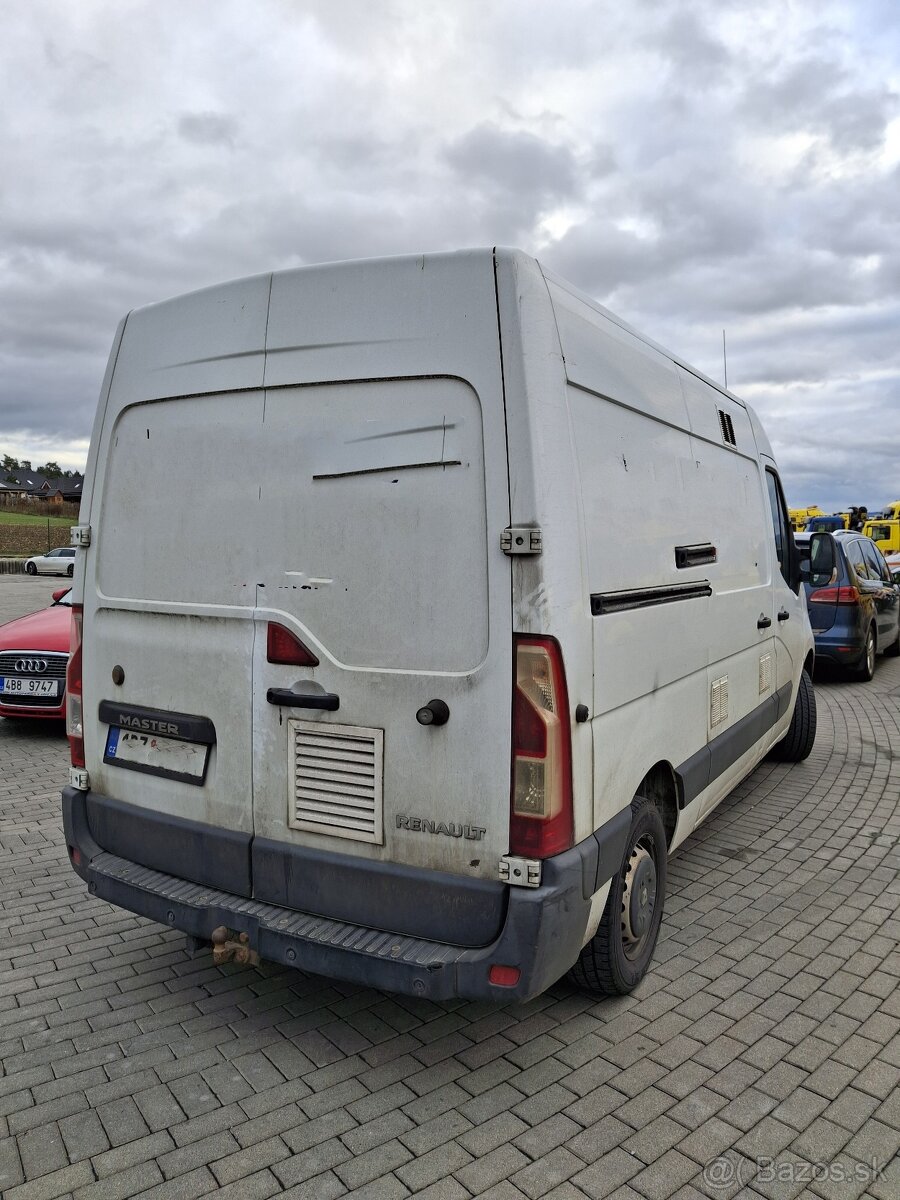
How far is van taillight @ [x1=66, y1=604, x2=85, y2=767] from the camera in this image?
3658mm

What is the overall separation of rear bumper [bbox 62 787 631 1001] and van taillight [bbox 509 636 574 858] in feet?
0.36

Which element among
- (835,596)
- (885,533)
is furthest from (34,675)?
(885,533)

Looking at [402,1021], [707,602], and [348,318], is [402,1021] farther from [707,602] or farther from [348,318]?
[348,318]

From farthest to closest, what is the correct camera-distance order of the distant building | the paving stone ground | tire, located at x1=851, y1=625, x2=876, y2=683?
the distant building → tire, located at x1=851, y1=625, x2=876, y2=683 → the paving stone ground

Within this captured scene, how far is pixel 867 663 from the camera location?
443 inches

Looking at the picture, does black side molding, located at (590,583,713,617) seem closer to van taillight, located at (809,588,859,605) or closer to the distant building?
van taillight, located at (809,588,859,605)

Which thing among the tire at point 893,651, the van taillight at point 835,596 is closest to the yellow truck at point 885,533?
the tire at point 893,651

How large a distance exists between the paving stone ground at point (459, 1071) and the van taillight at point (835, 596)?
22.4ft

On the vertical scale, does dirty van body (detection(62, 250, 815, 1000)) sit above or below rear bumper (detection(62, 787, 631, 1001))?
above

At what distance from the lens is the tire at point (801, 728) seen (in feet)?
23.0

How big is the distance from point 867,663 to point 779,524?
6127 mm

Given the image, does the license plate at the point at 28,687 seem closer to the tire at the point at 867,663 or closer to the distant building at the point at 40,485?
the tire at the point at 867,663

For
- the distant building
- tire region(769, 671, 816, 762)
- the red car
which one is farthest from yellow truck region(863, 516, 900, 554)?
the distant building

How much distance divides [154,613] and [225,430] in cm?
76
